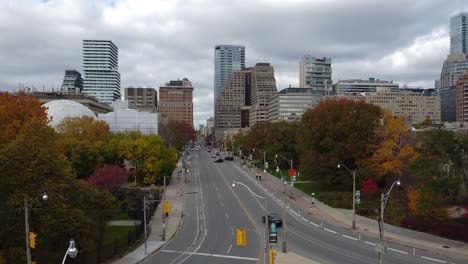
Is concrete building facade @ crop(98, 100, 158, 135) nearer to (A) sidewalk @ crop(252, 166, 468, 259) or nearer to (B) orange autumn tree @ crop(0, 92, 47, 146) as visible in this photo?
(A) sidewalk @ crop(252, 166, 468, 259)

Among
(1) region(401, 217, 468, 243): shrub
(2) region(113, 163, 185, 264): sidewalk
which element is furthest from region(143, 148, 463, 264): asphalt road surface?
(1) region(401, 217, 468, 243): shrub

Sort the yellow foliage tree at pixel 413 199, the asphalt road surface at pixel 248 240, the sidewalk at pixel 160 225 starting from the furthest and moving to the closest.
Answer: the yellow foliage tree at pixel 413 199 → the sidewalk at pixel 160 225 → the asphalt road surface at pixel 248 240

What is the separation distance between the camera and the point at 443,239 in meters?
44.3

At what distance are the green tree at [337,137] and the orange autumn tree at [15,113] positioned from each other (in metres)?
39.7

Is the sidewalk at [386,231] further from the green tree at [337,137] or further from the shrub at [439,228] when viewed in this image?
the green tree at [337,137]

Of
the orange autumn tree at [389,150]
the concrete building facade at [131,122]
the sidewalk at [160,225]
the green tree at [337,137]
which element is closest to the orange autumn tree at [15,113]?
the sidewalk at [160,225]

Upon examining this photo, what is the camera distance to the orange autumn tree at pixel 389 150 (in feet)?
200

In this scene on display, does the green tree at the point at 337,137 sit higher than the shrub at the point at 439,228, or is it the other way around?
the green tree at the point at 337,137

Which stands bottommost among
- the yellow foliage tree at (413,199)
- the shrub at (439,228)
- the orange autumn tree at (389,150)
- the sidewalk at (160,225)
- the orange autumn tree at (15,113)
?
the sidewalk at (160,225)

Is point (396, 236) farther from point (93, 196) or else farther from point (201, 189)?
point (201, 189)

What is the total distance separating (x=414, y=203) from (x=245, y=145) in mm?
113185

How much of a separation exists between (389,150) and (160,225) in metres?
32.5

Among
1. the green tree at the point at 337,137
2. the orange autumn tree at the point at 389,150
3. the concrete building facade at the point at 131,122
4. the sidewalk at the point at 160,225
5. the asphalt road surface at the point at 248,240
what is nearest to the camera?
the asphalt road surface at the point at 248,240

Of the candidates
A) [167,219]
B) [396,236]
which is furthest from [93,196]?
[396,236]
